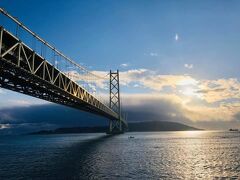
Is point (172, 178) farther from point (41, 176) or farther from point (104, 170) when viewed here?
point (41, 176)

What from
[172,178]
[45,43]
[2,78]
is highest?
[45,43]

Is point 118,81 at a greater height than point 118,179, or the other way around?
point 118,81

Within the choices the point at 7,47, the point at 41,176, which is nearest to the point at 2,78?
the point at 7,47

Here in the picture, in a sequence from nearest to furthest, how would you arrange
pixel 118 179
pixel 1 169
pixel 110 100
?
pixel 118 179
pixel 1 169
pixel 110 100

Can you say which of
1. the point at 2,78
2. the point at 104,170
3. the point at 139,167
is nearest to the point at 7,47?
the point at 2,78

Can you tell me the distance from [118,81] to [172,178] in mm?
138305

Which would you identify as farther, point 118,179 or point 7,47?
point 7,47

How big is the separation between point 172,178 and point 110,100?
128m

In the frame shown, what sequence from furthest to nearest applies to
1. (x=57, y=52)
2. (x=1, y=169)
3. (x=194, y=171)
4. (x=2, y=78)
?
(x=57, y=52)
(x=2, y=78)
(x=1, y=169)
(x=194, y=171)

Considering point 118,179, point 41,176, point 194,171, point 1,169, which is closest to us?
point 118,179

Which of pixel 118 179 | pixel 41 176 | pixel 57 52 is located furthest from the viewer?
pixel 57 52

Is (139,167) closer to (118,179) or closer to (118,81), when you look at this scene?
(118,179)

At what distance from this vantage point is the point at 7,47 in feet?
108

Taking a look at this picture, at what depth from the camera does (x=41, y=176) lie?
28000mm
